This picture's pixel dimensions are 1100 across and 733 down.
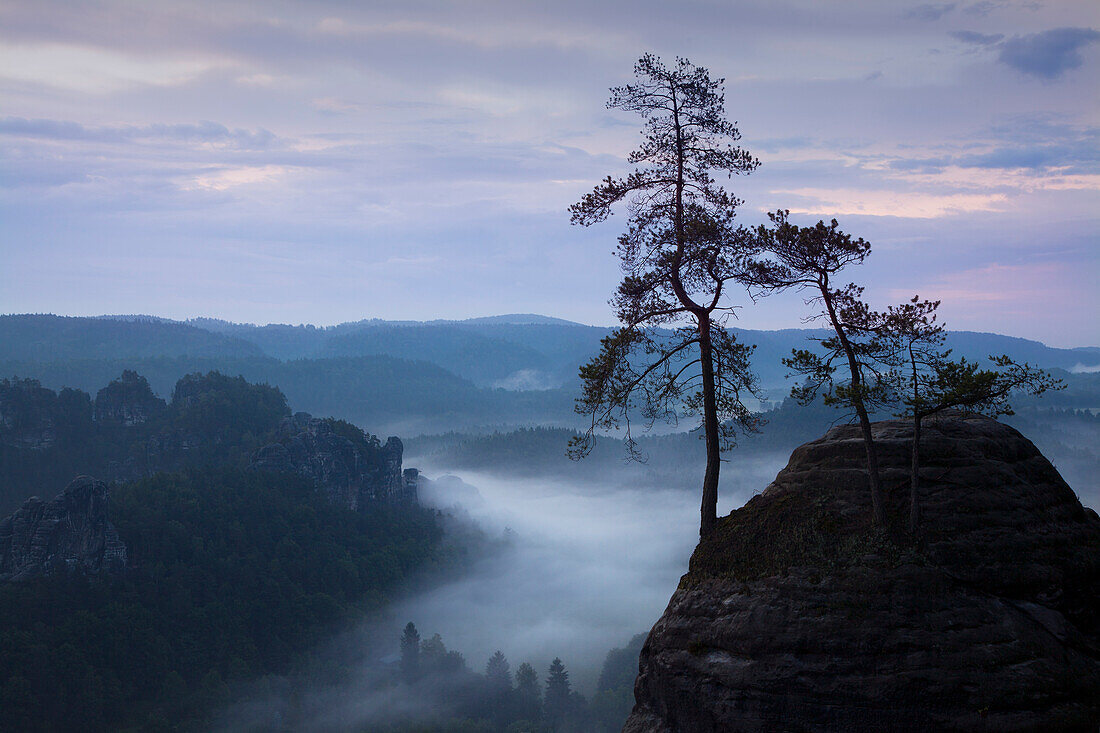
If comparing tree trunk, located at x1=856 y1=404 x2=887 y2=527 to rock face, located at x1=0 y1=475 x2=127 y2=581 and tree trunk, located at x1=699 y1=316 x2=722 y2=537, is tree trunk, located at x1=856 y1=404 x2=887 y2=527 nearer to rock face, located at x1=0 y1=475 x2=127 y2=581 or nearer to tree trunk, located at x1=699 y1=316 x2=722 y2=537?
tree trunk, located at x1=699 y1=316 x2=722 y2=537

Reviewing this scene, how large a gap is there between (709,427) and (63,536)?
133m

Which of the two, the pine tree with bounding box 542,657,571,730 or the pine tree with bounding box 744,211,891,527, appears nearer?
the pine tree with bounding box 744,211,891,527

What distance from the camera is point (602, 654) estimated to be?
158750 mm

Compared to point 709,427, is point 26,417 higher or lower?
lower

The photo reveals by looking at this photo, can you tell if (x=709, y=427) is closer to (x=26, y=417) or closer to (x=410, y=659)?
(x=410, y=659)

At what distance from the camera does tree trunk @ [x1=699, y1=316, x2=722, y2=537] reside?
23859 millimetres

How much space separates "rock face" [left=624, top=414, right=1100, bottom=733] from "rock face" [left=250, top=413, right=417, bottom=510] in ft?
572

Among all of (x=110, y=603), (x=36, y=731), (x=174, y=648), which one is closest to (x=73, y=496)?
(x=110, y=603)

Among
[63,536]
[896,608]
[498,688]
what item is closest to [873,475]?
[896,608]

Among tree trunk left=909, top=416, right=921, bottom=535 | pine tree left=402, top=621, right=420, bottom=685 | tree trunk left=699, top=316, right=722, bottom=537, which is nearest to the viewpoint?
tree trunk left=909, top=416, right=921, bottom=535

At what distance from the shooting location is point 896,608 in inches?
720

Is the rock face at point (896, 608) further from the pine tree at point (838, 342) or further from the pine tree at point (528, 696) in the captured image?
the pine tree at point (528, 696)

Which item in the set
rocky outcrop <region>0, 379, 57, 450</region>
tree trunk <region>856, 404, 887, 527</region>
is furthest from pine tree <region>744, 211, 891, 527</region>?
rocky outcrop <region>0, 379, 57, 450</region>

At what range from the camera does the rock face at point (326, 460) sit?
597ft
